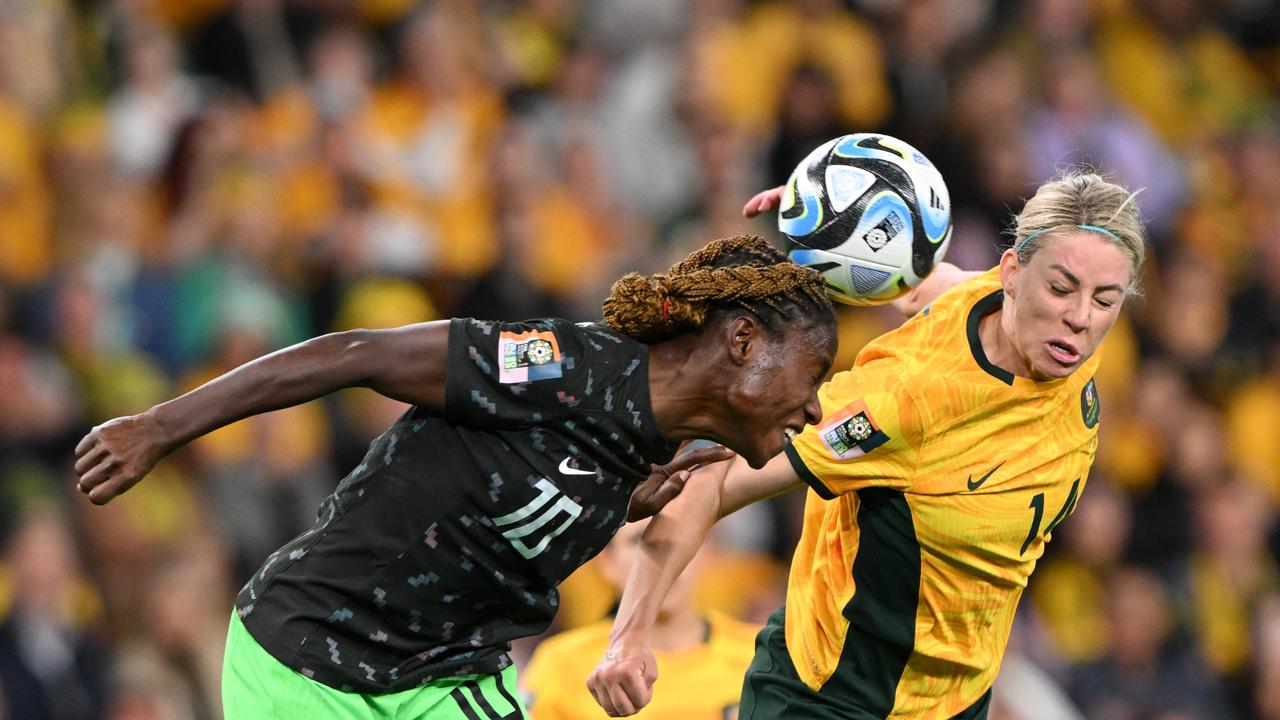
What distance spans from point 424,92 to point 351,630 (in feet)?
18.7

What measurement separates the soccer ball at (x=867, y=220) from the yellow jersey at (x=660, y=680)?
164 cm

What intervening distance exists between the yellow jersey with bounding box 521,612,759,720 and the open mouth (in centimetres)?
176

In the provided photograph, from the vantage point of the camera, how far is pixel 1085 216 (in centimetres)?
388

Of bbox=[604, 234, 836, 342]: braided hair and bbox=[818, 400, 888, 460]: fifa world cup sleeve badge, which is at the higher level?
bbox=[604, 234, 836, 342]: braided hair

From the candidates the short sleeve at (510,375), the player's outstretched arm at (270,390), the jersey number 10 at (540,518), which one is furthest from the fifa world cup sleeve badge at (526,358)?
the jersey number 10 at (540,518)

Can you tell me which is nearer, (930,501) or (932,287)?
(930,501)

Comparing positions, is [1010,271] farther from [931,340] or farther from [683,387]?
[683,387]

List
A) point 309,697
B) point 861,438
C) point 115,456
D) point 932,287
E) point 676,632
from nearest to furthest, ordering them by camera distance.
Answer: point 115,456, point 309,697, point 861,438, point 932,287, point 676,632

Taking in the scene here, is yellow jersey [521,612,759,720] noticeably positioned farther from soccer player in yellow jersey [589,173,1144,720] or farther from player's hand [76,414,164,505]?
player's hand [76,414,164,505]

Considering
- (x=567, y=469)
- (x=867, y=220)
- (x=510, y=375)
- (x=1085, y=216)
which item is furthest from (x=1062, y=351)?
(x=510, y=375)

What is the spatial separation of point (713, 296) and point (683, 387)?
0.20 m

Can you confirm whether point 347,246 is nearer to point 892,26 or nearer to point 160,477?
point 160,477

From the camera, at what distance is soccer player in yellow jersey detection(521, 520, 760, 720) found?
5.24 metres

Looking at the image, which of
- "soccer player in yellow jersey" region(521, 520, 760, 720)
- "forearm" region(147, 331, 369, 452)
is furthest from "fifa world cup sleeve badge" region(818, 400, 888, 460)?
"soccer player in yellow jersey" region(521, 520, 760, 720)
